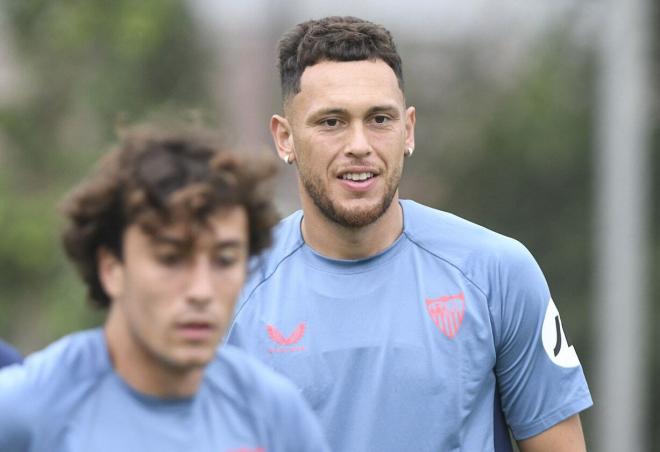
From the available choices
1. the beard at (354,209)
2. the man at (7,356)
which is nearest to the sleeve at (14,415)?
the man at (7,356)

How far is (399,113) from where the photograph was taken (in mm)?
6109

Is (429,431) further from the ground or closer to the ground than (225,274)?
closer to the ground

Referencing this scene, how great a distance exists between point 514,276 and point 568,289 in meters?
15.0

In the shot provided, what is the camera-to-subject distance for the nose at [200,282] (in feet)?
13.9

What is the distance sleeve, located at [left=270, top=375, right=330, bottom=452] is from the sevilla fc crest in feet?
4.40

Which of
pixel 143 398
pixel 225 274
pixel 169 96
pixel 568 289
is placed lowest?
pixel 568 289

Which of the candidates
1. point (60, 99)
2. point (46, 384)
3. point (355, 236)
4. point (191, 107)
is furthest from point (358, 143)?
point (60, 99)

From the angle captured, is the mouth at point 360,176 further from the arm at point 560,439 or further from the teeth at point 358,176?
the arm at point 560,439

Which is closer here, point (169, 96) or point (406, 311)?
point (406, 311)

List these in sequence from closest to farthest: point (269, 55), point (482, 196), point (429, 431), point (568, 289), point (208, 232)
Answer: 1. point (208, 232)
2. point (429, 431)
3. point (568, 289)
4. point (482, 196)
5. point (269, 55)

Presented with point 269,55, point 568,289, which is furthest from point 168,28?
point 269,55

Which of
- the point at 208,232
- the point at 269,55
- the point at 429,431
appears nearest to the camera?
the point at 208,232

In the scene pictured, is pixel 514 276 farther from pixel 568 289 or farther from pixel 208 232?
pixel 568 289

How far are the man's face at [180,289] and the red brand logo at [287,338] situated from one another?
1.51 meters
